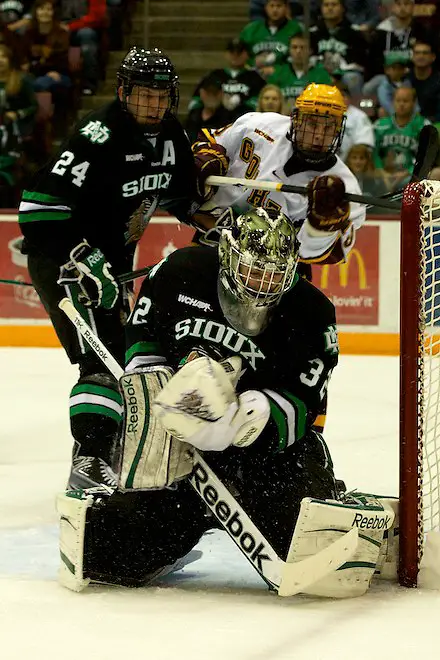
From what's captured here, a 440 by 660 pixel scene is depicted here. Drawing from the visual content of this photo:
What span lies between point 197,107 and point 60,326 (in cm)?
365

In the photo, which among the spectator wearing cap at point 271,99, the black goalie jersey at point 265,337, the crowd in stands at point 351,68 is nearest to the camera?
the black goalie jersey at point 265,337

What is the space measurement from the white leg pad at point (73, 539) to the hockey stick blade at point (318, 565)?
0.38m

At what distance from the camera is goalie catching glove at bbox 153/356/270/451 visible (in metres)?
2.03

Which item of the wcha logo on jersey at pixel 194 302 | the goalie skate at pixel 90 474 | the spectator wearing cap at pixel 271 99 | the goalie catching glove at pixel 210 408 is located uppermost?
the wcha logo on jersey at pixel 194 302

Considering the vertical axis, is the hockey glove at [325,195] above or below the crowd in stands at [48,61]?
above

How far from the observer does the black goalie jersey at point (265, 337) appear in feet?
7.55

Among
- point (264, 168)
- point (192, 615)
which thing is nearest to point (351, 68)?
point (264, 168)

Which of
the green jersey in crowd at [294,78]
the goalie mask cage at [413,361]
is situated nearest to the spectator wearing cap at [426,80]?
the green jersey in crowd at [294,78]

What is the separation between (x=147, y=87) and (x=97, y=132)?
170 mm

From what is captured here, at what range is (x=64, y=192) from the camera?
9.70 feet

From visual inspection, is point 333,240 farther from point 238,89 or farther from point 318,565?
point 238,89

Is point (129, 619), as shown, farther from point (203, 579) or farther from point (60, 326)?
point (60, 326)

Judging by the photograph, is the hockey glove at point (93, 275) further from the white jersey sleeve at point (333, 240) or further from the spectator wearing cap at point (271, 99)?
the spectator wearing cap at point (271, 99)

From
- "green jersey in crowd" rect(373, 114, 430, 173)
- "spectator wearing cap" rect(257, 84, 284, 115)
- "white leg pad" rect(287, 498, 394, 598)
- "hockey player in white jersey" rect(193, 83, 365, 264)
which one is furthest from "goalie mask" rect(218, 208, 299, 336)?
"green jersey in crowd" rect(373, 114, 430, 173)
